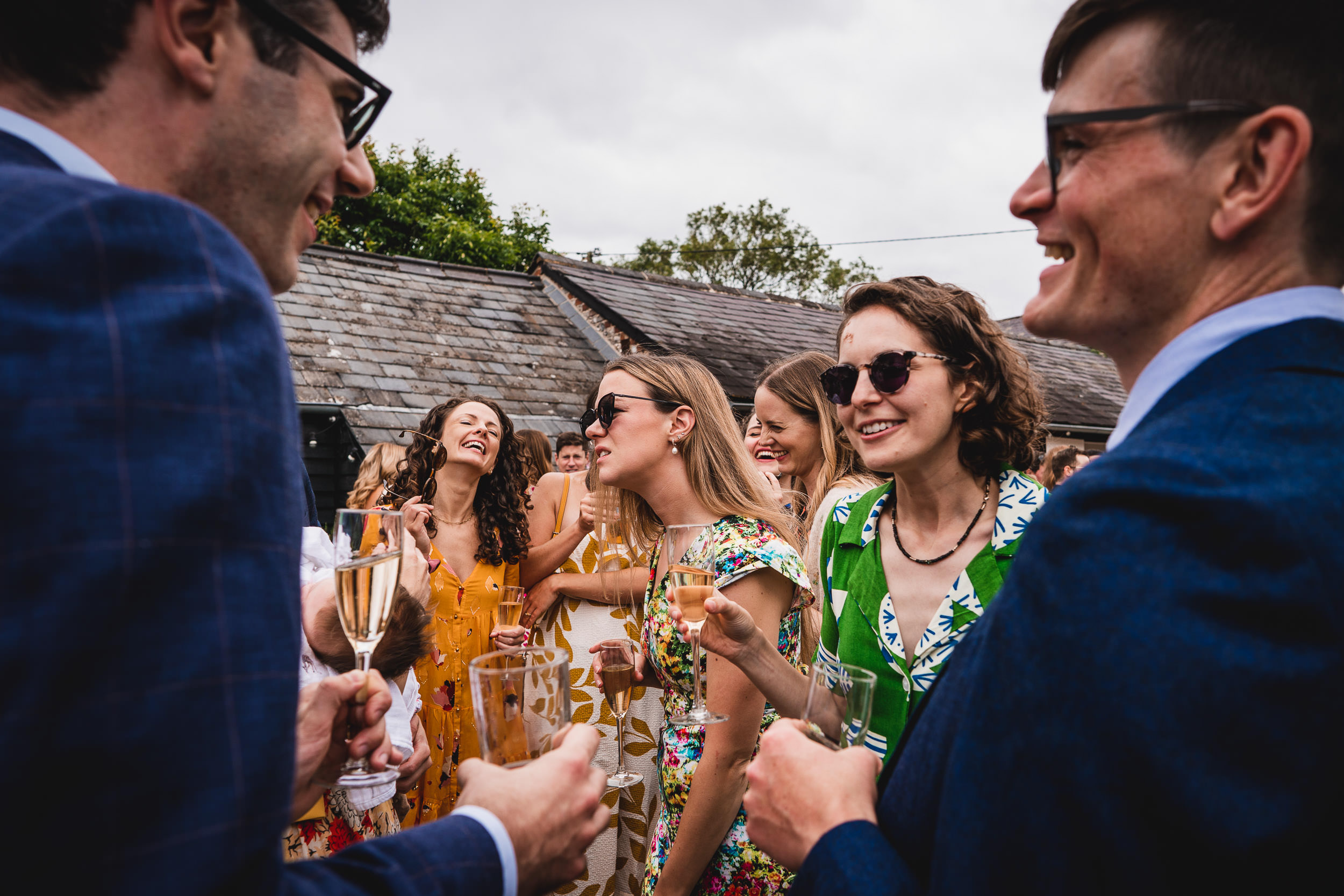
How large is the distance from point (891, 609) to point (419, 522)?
2845 mm

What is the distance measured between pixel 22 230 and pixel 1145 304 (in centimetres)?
154

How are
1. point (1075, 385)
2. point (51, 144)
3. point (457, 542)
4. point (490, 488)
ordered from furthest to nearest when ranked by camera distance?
1. point (1075, 385)
2. point (490, 488)
3. point (457, 542)
4. point (51, 144)

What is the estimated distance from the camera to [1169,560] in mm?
907

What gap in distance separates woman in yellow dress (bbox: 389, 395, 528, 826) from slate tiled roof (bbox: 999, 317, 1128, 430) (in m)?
13.3

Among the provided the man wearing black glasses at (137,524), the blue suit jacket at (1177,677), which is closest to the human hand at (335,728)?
the man wearing black glasses at (137,524)

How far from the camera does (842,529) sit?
293cm

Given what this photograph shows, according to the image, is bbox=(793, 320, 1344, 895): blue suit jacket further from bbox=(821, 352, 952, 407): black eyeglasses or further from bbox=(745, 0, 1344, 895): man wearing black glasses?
bbox=(821, 352, 952, 407): black eyeglasses

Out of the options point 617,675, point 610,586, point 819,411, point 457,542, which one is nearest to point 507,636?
point 610,586

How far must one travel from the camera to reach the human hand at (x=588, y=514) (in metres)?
4.41

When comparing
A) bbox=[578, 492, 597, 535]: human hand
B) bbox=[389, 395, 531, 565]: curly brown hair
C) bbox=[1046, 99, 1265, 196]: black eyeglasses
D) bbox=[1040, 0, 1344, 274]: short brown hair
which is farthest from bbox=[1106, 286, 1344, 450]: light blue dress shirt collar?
bbox=[389, 395, 531, 565]: curly brown hair

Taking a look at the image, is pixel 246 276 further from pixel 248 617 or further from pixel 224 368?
pixel 248 617

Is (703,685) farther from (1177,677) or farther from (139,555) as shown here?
(139,555)

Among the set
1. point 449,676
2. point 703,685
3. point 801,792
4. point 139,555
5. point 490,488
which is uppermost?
point 139,555

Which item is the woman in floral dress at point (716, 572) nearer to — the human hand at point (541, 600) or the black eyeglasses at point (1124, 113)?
the human hand at point (541, 600)
